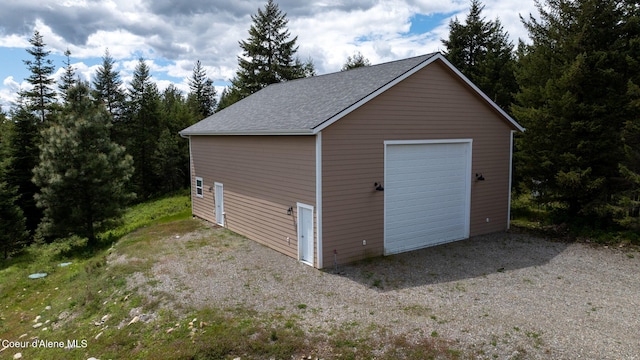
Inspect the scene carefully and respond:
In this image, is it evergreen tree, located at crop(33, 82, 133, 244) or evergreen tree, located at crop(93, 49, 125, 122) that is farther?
evergreen tree, located at crop(93, 49, 125, 122)

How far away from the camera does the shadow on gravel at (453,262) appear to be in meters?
9.64

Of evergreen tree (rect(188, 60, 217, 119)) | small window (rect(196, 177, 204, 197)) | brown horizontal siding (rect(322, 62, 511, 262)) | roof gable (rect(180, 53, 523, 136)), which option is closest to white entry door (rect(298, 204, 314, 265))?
brown horizontal siding (rect(322, 62, 511, 262))

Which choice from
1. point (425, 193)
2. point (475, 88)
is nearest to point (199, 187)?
point (425, 193)

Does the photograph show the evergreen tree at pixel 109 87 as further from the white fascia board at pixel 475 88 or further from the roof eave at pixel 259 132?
the white fascia board at pixel 475 88

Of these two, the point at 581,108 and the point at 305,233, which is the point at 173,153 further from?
the point at 581,108

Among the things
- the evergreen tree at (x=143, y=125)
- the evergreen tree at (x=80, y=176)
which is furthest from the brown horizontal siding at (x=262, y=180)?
the evergreen tree at (x=143, y=125)

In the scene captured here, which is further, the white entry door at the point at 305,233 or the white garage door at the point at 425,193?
the white garage door at the point at 425,193

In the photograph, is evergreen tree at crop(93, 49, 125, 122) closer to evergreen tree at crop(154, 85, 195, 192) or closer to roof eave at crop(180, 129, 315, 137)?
evergreen tree at crop(154, 85, 195, 192)

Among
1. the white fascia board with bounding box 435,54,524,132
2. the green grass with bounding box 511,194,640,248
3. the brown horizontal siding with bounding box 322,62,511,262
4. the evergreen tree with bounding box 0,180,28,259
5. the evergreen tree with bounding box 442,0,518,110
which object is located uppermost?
the evergreen tree with bounding box 442,0,518,110

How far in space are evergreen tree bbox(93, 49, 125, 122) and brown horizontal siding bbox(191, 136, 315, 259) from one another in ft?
65.1

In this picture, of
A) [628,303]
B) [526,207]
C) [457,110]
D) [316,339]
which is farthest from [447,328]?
[526,207]

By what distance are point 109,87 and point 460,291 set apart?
31.9m

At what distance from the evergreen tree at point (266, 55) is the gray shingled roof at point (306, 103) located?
17965 millimetres

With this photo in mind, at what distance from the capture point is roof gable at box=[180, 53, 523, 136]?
10.5m
